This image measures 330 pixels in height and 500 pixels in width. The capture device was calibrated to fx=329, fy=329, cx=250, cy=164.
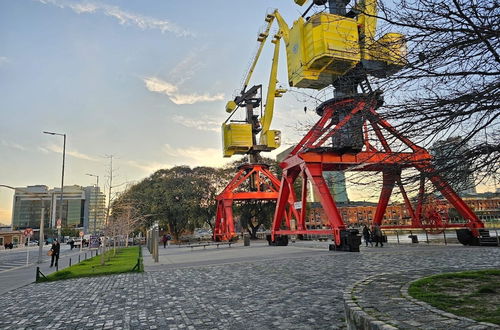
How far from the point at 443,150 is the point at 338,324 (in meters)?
3.12

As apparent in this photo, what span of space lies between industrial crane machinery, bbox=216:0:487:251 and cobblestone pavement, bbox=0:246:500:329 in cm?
271

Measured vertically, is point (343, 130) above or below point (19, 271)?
above

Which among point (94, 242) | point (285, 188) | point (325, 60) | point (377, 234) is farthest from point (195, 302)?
point (94, 242)

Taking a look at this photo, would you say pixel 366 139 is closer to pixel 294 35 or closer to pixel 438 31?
pixel 438 31

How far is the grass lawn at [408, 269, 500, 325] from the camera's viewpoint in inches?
169

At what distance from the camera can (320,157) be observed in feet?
64.4

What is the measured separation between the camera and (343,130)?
5.85 meters

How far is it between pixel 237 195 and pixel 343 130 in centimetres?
3316

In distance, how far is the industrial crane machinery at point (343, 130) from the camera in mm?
4945

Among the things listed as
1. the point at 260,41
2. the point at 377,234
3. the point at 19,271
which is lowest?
the point at 19,271

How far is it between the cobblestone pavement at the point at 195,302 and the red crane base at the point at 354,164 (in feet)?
8.70

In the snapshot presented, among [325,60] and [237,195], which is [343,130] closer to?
[325,60]

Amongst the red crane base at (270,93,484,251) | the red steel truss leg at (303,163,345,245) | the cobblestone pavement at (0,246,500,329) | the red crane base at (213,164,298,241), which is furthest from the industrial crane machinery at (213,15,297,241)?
the cobblestone pavement at (0,246,500,329)

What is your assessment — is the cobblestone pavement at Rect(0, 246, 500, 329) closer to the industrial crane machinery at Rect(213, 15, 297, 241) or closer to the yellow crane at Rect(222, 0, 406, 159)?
the yellow crane at Rect(222, 0, 406, 159)
